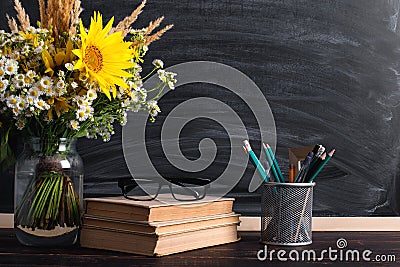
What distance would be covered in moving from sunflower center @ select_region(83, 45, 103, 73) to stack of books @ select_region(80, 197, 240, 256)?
0.88 feet

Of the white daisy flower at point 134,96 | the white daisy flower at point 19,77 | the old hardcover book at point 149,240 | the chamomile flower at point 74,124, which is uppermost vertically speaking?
the white daisy flower at point 19,77

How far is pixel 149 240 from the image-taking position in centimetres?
121

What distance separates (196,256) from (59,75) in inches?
17.2

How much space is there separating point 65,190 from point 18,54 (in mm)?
286

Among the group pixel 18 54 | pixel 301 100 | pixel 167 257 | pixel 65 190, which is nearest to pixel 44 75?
pixel 18 54

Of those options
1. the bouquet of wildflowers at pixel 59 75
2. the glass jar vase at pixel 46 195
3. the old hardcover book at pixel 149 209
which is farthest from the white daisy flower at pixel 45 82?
the old hardcover book at pixel 149 209

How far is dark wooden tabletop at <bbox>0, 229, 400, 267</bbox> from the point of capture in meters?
1.16

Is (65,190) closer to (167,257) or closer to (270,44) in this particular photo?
(167,257)

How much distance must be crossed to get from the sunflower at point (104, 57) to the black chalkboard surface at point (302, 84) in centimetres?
39

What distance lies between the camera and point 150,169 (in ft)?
5.32

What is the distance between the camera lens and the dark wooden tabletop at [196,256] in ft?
3.81

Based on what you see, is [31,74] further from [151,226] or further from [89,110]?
[151,226]

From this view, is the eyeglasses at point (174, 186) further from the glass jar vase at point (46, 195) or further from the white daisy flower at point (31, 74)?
the white daisy flower at point (31, 74)

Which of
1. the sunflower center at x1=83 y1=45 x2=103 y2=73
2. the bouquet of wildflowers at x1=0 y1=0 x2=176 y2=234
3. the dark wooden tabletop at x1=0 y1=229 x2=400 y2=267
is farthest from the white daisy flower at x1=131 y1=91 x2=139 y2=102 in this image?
the dark wooden tabletop at x1=0 y1=229 x2=400 y2=267
